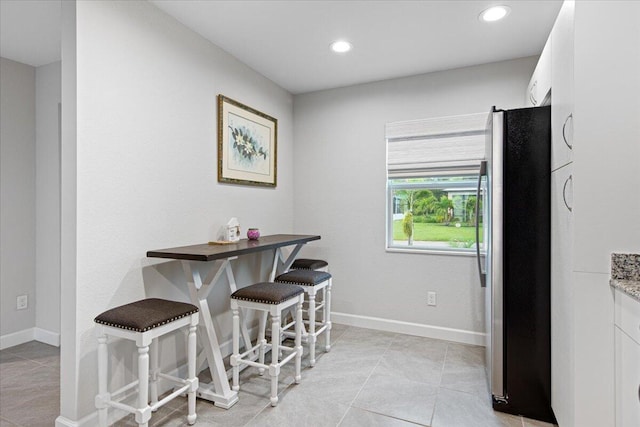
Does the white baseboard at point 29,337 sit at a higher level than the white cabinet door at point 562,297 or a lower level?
lower

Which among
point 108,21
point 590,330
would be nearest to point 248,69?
point 108,21

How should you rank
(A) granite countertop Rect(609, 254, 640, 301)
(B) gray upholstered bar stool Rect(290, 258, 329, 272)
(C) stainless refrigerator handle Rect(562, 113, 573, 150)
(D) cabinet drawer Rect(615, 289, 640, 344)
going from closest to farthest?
(D) cabinet drawer Rect(615, 289, 640, 344), (A) granite countertop Rect(609, 254, 640, 301), (C) stainless refrigerator handle Rect(562, 113, 573, 150), (B) gray upholstered bar stool Rect(290, 258, 329, 272)

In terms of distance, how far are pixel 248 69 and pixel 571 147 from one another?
2.62 meters

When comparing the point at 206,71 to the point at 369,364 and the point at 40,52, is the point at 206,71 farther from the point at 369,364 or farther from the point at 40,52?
the point at 369,364

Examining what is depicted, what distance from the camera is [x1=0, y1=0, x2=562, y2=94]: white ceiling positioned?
2.22 metres

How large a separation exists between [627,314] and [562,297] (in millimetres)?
372

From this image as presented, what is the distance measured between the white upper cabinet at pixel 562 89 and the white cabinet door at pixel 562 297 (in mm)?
103

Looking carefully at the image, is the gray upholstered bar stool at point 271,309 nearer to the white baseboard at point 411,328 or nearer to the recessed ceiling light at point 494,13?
the white baseboard at point 411,328

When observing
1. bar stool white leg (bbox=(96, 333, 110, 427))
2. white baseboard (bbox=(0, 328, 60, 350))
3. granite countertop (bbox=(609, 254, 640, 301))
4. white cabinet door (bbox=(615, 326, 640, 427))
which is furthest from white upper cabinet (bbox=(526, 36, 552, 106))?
white baseboard (bbox=(0, 328, 60, 350))

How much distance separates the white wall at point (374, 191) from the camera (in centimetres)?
310

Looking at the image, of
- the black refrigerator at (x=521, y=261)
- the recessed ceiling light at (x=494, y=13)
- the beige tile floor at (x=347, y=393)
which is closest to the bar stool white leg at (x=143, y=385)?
the beige tile floor at (x=347, y=393)

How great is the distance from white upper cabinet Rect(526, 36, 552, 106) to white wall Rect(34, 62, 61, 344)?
12.7 ft

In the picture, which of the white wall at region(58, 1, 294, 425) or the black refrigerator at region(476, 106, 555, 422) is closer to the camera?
the white wall at region(58, 1, 294, 425)

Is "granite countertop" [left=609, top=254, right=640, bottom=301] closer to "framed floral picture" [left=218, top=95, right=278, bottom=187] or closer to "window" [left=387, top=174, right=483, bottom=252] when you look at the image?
"window" [left=387, top=174, right=483, bottom=252]
